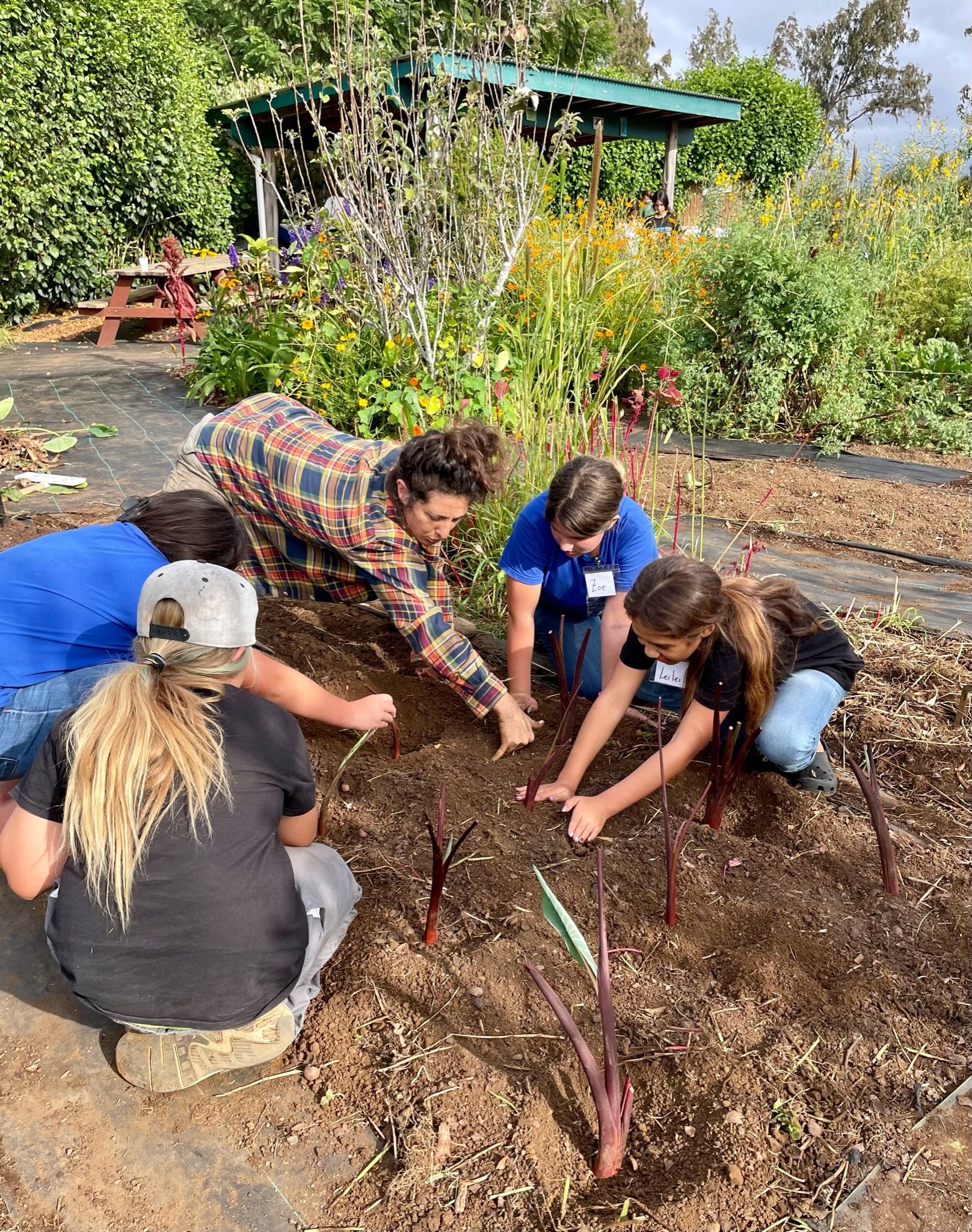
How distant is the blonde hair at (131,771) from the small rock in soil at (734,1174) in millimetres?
1063

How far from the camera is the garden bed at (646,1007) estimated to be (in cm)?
148

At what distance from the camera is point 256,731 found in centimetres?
155

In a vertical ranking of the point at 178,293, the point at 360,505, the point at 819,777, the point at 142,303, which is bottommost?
the point at 142,303

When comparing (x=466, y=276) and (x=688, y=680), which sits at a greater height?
(x=466, y=276)

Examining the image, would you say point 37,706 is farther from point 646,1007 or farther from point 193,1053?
point 646,1007

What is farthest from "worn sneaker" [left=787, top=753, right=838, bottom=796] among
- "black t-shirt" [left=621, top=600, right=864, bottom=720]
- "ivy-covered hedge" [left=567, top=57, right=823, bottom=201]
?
"ivy-covered hedge" [left=567, top=57, right=823, bottom=201]

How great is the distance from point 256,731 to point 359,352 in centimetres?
328

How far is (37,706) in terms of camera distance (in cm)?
206

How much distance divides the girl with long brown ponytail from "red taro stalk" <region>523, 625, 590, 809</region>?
0.05 m

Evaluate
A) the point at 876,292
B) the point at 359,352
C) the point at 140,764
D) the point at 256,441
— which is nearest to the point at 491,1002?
the point at 140,764

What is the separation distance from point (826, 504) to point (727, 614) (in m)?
3.20

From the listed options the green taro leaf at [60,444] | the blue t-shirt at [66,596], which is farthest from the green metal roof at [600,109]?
the blue t-shirt at [66,596]

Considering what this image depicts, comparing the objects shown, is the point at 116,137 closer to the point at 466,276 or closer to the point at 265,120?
the point at 265,120

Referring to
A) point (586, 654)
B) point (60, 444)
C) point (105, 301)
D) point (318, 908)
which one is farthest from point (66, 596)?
point (105, 301)
